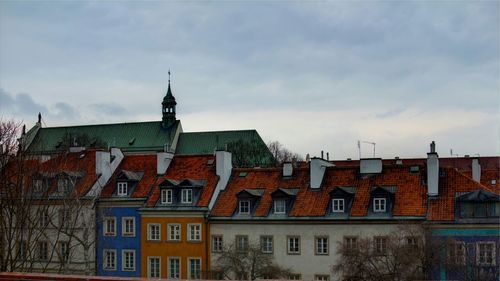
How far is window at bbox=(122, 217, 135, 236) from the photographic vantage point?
167ft

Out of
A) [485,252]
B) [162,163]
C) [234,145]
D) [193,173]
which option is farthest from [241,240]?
[234,145]

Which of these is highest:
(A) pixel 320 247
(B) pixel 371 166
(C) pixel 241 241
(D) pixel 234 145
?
(D) pixel 234 145

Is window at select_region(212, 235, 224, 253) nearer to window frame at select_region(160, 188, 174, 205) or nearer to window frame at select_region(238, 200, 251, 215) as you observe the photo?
window frame at select_region(238, 200, 251, 215)

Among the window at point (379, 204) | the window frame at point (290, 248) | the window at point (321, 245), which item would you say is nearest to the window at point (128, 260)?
the window frame at point (290, 248)

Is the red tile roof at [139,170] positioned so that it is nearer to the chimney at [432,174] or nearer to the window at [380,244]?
the window at [380,244]

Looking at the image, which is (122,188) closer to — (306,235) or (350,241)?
(306,235)

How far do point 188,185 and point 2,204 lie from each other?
15.0m

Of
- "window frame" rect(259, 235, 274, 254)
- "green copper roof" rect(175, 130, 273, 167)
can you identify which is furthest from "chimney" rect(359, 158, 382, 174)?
"green copper roof" rect(175, 130, 273, 167)

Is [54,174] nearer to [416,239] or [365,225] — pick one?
[365,225]

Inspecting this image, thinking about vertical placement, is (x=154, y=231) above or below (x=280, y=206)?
below

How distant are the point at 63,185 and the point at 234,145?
59327 mm

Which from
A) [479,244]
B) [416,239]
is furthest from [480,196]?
[416,239]

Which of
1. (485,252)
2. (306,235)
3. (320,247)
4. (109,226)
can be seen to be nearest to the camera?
(485,252)

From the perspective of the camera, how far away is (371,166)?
157 ft
